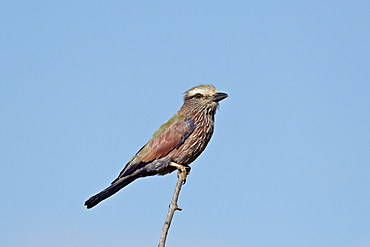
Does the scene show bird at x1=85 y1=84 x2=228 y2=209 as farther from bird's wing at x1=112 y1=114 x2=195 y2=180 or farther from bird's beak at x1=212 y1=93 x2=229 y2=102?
bird's beak at x1=212 y1=93 x2=229 y2=102

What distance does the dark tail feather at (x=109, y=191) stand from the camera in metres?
7.85

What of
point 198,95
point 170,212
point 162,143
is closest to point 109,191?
point 162,143

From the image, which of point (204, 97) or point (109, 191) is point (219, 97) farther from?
point (109, 191)

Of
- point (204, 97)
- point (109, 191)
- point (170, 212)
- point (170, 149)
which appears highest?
point (204, 97)

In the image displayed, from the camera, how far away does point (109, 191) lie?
810 centimetres

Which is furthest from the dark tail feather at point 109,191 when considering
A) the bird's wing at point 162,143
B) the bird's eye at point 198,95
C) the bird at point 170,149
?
the bird's eye at point 198,95

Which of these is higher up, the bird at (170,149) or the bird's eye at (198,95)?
the bird's eye at (198,95)

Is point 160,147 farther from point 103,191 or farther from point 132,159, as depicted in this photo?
point 103,191

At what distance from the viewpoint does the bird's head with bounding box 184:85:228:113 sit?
29.3ft

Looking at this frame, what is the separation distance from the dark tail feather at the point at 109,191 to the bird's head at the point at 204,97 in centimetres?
152

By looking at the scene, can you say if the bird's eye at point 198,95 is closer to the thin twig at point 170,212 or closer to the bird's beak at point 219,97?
the bird's beak at point 219,97

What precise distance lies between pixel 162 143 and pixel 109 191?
1.01 metres

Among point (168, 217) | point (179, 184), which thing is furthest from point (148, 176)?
point (168, 217)

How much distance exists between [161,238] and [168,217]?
385mm
